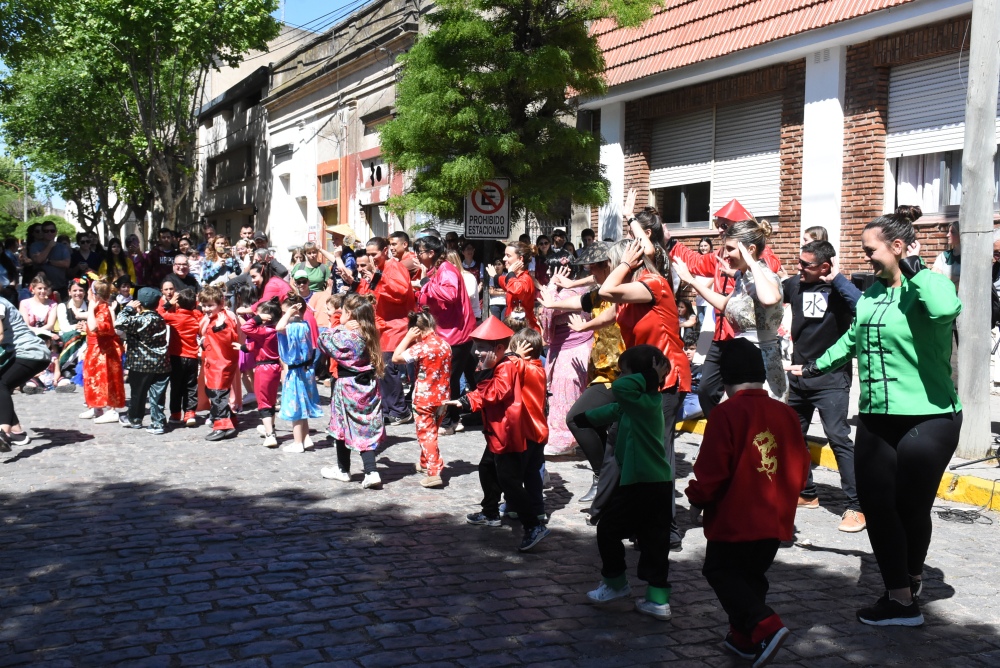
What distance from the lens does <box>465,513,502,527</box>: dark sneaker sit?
659cm

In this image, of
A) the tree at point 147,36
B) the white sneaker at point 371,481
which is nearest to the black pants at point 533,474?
the white sneaker at point 371,481

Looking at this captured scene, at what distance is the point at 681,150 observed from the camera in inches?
651

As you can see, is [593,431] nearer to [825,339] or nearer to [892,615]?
[825,339]

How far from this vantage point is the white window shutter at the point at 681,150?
15.9 m

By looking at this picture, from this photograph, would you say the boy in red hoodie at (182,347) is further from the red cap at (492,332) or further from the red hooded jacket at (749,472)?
the red hooded jacket at (749,472)

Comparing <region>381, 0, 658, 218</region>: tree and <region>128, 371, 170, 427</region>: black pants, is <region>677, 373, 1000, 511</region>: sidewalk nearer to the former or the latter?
<region>381, 0, 658, 218</region>: tree

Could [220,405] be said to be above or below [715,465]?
below

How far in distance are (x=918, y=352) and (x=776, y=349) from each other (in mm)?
1665

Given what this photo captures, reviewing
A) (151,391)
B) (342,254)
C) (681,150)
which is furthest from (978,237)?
(342,254)

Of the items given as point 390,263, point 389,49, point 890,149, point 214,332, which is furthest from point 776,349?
point 389,49

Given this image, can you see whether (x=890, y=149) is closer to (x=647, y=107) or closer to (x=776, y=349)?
(x=647, y=107)

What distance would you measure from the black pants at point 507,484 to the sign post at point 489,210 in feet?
23.0

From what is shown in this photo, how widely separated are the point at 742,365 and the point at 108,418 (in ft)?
28.0

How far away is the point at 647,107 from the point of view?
17047 millimetres
